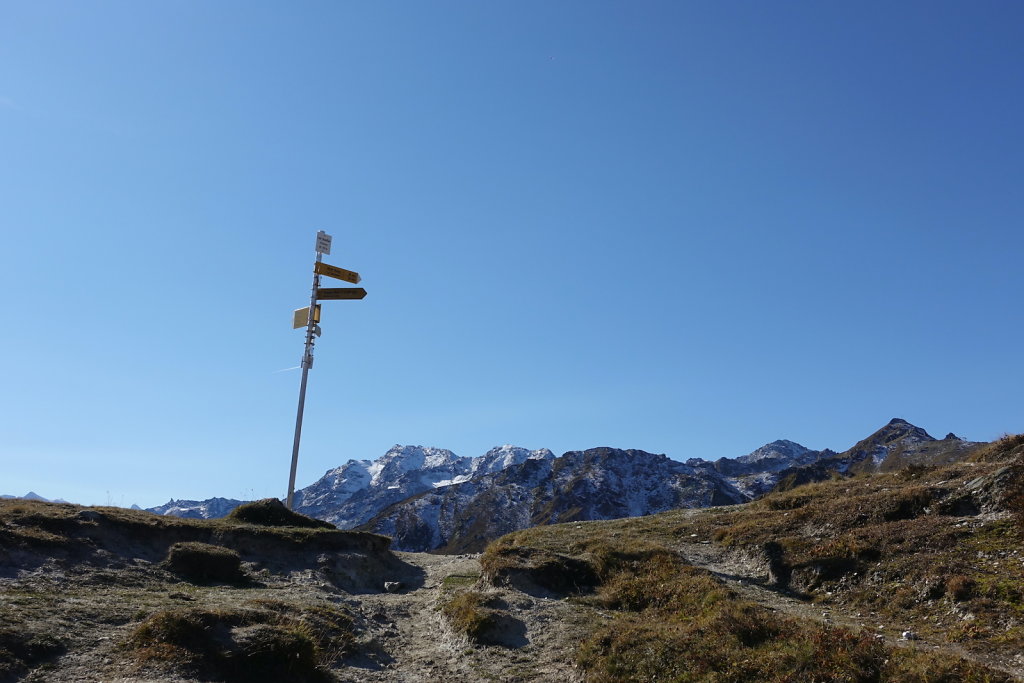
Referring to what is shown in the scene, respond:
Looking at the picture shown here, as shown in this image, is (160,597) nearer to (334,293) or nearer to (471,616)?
(471,616)

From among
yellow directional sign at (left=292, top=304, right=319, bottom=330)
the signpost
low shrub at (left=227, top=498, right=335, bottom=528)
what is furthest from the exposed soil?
yellow directional sign at (left=292, top=304, right=319, bottom=330)

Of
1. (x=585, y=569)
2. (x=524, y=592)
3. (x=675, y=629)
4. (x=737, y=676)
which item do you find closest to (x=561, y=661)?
(x=675, y=629)

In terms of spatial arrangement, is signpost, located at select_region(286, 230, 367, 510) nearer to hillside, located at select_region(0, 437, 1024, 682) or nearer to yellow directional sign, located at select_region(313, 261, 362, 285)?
yellow directional sign, located at select_region(313, 261, 362, 285)

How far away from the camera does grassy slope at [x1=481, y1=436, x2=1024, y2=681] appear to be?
14.7 meters

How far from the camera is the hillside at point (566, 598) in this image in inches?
591

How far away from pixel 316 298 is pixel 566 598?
87.9ft

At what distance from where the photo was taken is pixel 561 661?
1742 centimetres

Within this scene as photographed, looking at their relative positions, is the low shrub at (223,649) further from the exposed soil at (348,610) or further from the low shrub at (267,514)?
the low shrub at (267,514)

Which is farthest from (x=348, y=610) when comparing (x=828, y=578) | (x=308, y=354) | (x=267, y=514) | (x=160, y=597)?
(x=308, y=354)

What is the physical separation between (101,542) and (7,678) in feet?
50.6

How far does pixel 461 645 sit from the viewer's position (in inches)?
760

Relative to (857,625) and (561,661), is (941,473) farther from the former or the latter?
(561,661)

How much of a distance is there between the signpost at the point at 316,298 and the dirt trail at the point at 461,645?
17093 mm

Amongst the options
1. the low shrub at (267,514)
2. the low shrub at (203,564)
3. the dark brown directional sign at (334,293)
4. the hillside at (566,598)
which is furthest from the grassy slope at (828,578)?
the dark brown directional sign at (334,293)
